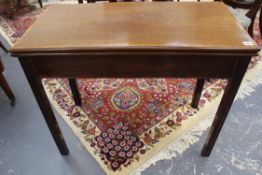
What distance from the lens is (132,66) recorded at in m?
0.84

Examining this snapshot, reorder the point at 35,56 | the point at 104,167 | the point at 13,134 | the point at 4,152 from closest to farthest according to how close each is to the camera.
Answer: the point at 35,56 < the point at 104,167 < the point at 4,152 < the point at 13,134

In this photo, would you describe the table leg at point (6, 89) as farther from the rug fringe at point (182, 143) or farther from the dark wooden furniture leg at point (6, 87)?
the rug fringe at point (182, 143)

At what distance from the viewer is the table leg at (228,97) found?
2.70ft

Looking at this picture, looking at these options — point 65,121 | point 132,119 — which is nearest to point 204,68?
point 132,119

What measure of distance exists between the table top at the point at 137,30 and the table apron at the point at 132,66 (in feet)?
0.16

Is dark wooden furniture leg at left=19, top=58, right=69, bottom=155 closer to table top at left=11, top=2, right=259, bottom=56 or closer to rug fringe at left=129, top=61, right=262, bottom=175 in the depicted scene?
table top at left=11, top=2, right=259, bottom=56

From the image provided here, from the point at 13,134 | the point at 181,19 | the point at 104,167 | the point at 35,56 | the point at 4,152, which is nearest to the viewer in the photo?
the point at 35,56

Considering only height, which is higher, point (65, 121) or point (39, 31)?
point (39, 31)

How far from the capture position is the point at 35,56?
80cm

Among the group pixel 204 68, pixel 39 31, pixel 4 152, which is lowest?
pixel 4 152

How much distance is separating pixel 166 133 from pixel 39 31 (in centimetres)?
94

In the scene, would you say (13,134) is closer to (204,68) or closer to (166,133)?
(166,133)

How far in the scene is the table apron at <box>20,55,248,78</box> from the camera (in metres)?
0.81

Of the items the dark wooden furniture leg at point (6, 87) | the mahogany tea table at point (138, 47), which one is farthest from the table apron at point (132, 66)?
the dark wooden furniture leg at point (6, 87)
